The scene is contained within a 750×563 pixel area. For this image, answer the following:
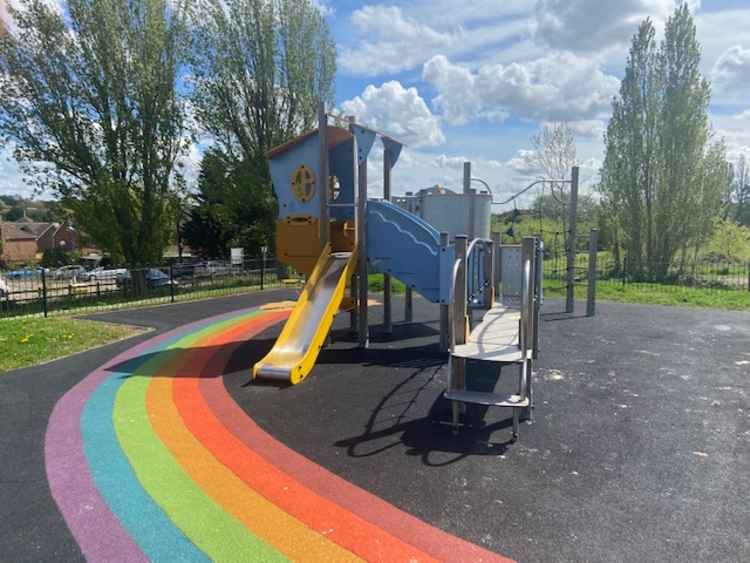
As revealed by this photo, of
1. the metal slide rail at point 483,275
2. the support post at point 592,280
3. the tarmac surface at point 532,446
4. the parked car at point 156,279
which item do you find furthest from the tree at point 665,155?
the parked car at point 156,279

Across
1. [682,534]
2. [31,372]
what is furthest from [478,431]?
[31,372]

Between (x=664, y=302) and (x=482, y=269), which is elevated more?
(x=482, y=269)

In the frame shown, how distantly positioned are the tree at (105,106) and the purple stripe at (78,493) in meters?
14.5

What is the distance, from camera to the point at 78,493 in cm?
347

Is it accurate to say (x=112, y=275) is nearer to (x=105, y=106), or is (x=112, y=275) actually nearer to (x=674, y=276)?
(x=105, y=106)

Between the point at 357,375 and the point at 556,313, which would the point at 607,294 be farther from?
the point at 357,375

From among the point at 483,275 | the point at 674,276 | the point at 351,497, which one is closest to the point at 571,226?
the point at 483,275

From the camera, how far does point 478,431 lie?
4566 mm

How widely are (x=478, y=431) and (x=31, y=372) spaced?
605cm

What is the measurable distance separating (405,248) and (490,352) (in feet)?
10.5

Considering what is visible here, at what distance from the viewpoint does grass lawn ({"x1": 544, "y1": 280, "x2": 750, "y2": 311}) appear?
12273mm

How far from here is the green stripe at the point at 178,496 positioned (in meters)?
2.84

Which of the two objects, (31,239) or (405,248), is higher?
(31,239)

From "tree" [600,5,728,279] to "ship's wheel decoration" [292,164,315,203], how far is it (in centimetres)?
1764
